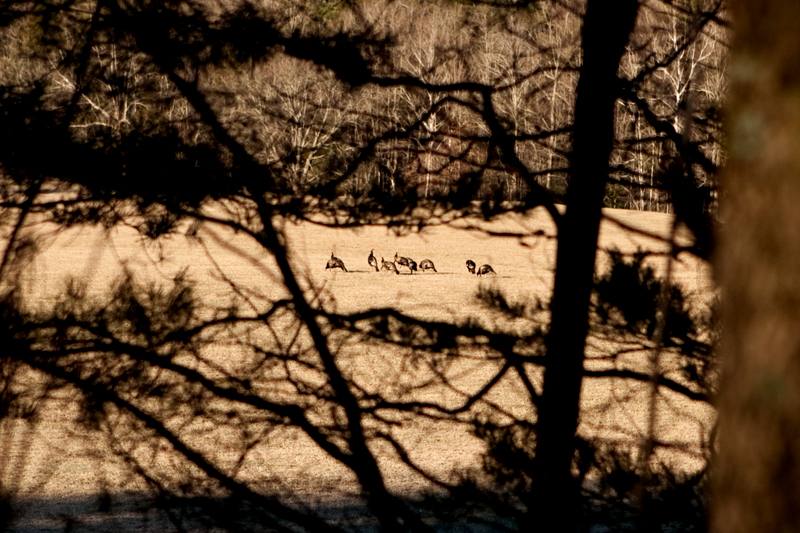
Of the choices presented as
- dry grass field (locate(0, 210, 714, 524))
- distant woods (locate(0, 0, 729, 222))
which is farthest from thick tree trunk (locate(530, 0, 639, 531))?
distant woods (locate(0, 0, 729, 222))

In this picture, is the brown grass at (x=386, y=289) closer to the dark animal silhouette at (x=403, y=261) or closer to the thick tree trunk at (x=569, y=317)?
the dark animal silhouette at (x=403, y=261)

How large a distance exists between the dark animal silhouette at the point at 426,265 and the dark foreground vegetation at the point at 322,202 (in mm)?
243

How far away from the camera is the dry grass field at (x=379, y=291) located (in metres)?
4.24

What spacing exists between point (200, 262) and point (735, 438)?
419 centimetres

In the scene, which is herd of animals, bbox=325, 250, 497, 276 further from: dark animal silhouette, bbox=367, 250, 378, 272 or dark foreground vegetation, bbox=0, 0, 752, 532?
dark foreground vegetation, bbox=0, 0, 752, 532

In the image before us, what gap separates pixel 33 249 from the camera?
14.7ft

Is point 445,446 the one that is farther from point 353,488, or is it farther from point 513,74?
point 513,74

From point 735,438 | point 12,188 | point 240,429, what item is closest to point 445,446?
point 240,429

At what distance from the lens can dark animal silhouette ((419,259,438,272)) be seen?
476 centimetres

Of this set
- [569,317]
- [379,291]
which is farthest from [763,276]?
[379,291]

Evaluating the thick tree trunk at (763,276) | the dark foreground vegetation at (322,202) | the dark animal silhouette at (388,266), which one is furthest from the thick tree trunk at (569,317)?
the thick tree trunk at (763,276)

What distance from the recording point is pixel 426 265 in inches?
188

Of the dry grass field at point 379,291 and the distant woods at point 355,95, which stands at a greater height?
the distant woods at point 355,95

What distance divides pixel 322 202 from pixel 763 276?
163 inches
